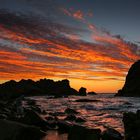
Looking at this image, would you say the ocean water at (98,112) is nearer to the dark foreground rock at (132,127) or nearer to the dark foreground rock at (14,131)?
the dark foreground rock at (132,127)

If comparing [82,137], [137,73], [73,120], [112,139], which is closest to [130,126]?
[112,139]

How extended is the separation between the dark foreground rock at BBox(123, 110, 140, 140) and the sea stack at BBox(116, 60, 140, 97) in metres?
158

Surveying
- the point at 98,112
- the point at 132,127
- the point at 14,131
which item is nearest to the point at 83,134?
the point at 14,131

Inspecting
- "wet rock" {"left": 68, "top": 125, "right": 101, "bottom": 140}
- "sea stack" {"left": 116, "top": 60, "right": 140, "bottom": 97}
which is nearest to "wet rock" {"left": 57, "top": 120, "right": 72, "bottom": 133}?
"wet rock" {"left": 68, "top": 125, "right": 101, "bottom": 140}

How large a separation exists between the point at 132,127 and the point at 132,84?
176 meters

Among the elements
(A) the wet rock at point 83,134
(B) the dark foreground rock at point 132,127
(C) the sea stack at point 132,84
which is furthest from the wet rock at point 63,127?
(C) the sea stack at point 132,84

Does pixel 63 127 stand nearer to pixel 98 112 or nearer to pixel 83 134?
pixel 83 134

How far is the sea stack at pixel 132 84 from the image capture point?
579 ft

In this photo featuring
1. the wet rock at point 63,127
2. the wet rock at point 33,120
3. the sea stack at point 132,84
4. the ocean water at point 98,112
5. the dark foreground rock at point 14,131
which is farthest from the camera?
the sea stack at point 132,84

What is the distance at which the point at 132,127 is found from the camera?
622 inches

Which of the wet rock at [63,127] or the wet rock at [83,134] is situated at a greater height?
the wet rock at [83,134]

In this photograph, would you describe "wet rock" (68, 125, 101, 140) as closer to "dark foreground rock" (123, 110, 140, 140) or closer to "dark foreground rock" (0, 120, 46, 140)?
"dark foreground rock" (0, 120, 46, 140)

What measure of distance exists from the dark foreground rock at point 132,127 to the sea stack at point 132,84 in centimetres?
15813

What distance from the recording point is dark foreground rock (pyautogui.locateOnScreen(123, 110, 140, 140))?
1521 cm
